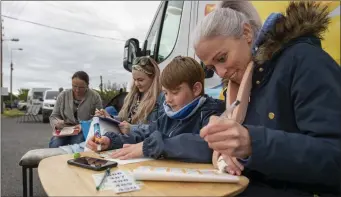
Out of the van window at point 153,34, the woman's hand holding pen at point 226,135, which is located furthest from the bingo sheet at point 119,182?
the van window at point 153,34

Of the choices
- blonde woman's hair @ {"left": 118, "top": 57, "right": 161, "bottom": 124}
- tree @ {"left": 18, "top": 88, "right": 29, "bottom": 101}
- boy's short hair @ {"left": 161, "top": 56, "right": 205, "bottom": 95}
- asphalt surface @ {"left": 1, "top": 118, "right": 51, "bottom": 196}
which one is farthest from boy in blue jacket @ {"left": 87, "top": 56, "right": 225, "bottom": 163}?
tree @ {"left": 18, "top": 88, "right": 29, "bottom": 101}

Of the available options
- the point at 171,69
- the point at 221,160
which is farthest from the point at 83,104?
the point at 221,160

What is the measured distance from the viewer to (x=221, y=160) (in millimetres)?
1297

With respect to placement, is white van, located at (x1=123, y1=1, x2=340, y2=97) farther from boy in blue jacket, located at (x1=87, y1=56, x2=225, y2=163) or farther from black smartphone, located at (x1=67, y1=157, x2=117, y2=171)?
black smartphone, located at (x1=67, y1=157, x2=117, y2=171)

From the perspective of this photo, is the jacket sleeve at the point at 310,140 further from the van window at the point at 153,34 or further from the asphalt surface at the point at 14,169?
the asphalt surface at the point at 14,169

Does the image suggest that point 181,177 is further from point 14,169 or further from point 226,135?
point 14,169

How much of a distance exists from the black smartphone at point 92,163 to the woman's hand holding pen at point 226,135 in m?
0.48

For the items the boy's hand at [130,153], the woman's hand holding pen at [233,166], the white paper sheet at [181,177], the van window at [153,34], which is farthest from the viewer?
the van window at [153,34]

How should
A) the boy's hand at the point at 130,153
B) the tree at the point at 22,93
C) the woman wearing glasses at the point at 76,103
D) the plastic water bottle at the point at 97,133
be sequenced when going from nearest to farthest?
the boy's hand at the point at 130,153 → the plastic water bottle at the point at 97,133 → the woman wearing glasses at the point at 76,103 → the tree at the point at 22,93

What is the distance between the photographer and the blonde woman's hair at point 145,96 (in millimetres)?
2883

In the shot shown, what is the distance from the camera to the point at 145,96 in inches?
118

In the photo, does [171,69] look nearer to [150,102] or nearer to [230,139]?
[150,102]

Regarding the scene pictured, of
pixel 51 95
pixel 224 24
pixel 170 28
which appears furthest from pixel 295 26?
pixel 51 95

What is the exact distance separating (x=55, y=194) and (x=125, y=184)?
22 cm
